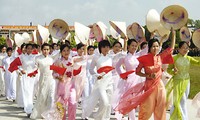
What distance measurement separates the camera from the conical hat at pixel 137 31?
9.14 meters

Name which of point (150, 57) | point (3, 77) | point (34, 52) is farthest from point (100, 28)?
point (3, 77)

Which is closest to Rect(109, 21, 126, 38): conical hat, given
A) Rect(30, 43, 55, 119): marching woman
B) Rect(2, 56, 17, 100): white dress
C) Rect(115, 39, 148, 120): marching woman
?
Rect(115, 39, 148, 120): marching woman

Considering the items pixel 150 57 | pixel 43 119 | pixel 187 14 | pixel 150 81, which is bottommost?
pixel 43 119

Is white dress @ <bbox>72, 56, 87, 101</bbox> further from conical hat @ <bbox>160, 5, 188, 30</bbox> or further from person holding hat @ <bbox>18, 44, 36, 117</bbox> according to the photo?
person holding hat @ <bbox>18, 44, 36, 117</bbox>

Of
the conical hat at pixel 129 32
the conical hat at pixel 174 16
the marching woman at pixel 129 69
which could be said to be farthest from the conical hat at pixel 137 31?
the conical hat at pixel 174 16

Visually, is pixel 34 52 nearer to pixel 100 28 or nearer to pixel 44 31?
pixel 44 31

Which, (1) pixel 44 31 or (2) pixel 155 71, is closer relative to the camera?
(2) pixel 155 71

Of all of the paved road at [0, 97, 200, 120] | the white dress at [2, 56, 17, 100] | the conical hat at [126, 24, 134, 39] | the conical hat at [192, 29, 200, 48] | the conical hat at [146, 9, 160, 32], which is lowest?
the paved road at [0, 97, 200, 120]

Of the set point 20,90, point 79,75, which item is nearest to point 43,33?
point 20,90

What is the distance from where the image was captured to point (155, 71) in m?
6.16

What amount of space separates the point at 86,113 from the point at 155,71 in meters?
2.04

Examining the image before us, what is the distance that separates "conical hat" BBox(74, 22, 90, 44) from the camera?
8.12 meters

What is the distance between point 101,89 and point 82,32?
5.30ft

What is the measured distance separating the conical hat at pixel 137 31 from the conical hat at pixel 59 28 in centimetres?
157
